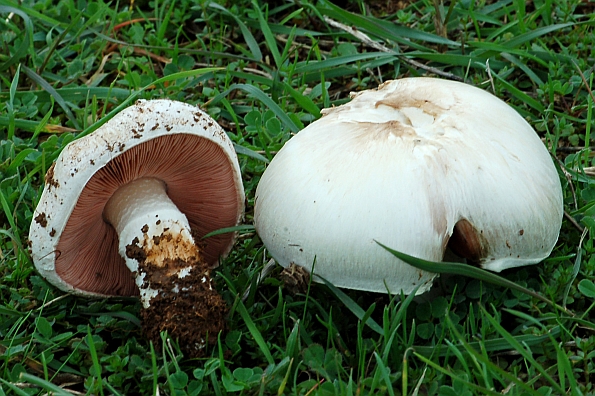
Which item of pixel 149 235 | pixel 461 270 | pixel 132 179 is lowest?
pixel 461 270

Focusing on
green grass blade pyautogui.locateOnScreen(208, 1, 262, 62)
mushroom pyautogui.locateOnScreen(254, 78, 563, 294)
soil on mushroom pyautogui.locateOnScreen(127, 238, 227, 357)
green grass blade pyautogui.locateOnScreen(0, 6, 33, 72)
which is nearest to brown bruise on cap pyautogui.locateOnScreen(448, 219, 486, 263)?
mushroom pyautogui.locateOnScreen(254, 78, 563, 294)

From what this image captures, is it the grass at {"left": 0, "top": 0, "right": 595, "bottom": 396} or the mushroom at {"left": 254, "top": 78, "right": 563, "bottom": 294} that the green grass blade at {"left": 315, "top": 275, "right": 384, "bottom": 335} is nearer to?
the grass at {"left": 0, "top": 0, "right": 595, "bottom": 396}

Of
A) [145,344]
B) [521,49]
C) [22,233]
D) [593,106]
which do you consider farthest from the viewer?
[521,49]

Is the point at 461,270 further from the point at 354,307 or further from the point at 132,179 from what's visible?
the point at 132,179

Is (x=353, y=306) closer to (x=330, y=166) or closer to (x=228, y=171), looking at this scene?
(x=330, y=166)

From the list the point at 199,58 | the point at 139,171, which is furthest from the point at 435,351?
the point at 199,58

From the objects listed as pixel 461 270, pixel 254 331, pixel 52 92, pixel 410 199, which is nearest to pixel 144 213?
pixel 254 331
